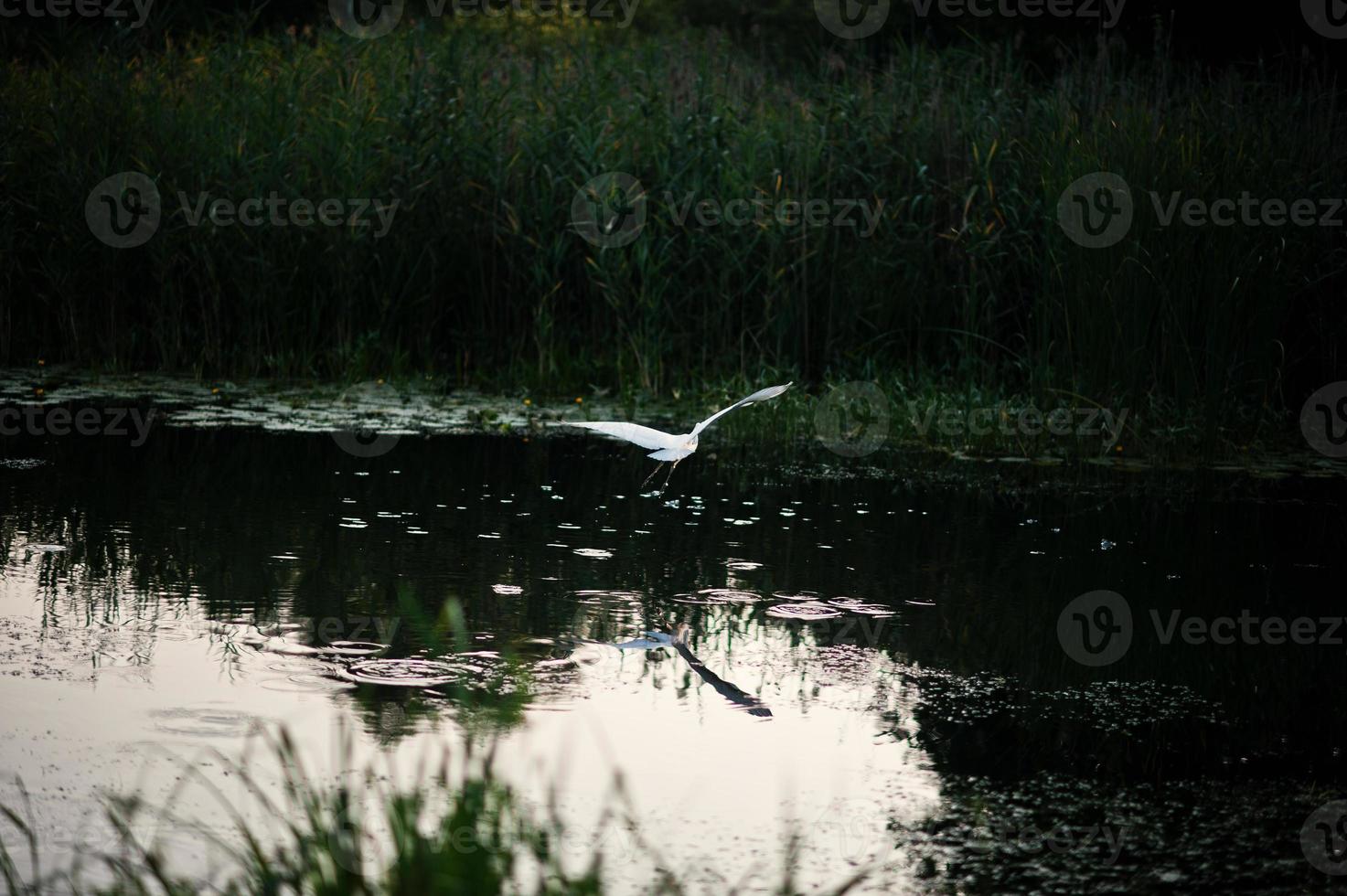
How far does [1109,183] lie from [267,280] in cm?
605

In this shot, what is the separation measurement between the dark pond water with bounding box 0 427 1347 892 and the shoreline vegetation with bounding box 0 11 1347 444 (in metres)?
2.92

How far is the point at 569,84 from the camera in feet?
41.7

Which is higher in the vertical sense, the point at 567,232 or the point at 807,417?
the point at 567,232

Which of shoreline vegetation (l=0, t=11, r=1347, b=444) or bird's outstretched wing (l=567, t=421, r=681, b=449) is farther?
shoreline vegetation (l=0, t=11, r=1347, b=444)

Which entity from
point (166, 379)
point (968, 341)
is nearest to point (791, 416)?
point (968, 341)

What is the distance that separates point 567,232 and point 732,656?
6.91 meters

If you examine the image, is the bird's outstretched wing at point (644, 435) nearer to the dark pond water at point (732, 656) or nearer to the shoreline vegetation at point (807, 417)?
the dark pond water at point (732, 656)

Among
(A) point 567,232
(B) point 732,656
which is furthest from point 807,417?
(B) point 732,656

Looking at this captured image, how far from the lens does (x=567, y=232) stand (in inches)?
464

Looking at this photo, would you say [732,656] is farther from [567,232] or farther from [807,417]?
[567,232]

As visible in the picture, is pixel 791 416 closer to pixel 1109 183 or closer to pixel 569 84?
pixel 1109 183

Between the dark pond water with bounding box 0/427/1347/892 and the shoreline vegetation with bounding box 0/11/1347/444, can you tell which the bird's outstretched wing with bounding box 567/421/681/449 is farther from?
the shoreline vegetation with bounding box 0/11/1347/444

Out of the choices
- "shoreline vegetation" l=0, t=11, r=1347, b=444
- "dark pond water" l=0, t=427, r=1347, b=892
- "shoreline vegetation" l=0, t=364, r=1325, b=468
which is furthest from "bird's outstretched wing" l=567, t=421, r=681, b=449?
"shoreline vegetation" l=0, t=11, r=1347, b=444

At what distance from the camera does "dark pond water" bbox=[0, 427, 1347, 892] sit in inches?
151
